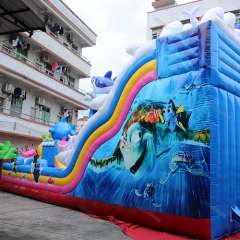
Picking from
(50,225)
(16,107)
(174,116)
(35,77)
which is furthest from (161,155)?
(16,107)

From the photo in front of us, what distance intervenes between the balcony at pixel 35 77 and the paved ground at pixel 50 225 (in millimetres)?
7814

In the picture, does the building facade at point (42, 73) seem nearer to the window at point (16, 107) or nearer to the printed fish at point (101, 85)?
the window at point (16, 107)

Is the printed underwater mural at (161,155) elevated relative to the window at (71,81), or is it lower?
lower

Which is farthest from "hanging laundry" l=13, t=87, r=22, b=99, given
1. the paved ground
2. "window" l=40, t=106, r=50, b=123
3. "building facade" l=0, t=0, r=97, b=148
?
the paved ground

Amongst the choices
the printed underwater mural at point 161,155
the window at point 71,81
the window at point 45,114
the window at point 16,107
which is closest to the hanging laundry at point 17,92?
the window at point 16,107

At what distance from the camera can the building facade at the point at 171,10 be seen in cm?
1655

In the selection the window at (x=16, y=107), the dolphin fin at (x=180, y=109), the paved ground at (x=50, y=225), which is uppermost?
the window at (x=16, y=107)

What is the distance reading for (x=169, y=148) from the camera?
409cm

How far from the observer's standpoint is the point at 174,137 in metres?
4.05

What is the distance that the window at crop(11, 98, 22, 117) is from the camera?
13.6 metres

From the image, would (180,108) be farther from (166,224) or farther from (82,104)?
(82,104)

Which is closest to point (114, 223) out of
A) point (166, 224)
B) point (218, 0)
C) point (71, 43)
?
point (166, 224)

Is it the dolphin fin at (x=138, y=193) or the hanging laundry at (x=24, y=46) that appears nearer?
the dolphin fin at (x=138, y=193)

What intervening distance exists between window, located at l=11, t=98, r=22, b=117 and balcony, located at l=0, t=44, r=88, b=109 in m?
0.82
